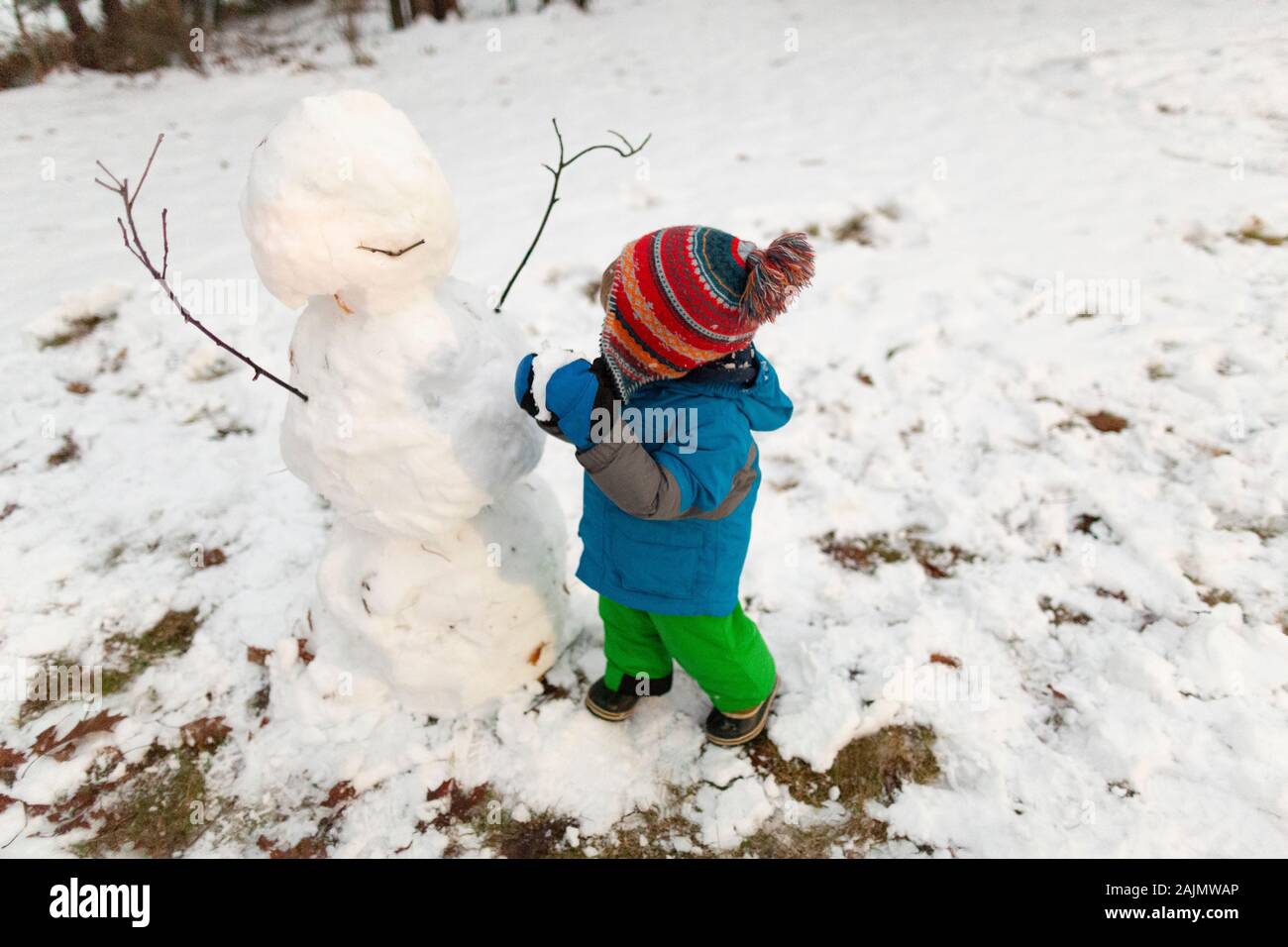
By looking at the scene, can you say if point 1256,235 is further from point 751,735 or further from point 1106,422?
point 751,735

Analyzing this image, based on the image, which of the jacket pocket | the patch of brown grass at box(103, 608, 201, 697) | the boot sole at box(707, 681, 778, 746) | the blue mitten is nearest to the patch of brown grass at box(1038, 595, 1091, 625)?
the boot sole at box(707, 681, 778, 746)

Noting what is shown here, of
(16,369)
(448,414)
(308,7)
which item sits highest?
(308,7)

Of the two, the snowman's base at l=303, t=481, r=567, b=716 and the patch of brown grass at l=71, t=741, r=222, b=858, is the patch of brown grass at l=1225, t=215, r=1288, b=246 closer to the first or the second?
the snowman's base at l=303, t=481, r=567, b=716

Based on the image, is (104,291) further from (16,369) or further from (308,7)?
(308,7)

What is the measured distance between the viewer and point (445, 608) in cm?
207

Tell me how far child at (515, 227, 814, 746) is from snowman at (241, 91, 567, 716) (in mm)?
224

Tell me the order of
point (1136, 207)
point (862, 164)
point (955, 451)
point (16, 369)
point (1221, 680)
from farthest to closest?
point (862, 164) → point (1136, 207) → point (16, 369) → point (955, 451) → point (1221, 680)

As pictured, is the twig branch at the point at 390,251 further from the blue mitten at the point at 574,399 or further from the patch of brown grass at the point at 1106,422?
the patch of brown grass at the point at 1106,422

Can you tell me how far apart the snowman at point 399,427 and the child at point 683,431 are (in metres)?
0.22

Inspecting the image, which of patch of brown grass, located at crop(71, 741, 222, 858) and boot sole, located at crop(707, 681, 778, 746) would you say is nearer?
patch of brown grass, located at crop(71, 741, 222, 858)

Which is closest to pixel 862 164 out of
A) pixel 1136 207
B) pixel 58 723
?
pixel 1136 207

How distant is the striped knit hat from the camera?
1.46m

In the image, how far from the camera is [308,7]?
12961mm
